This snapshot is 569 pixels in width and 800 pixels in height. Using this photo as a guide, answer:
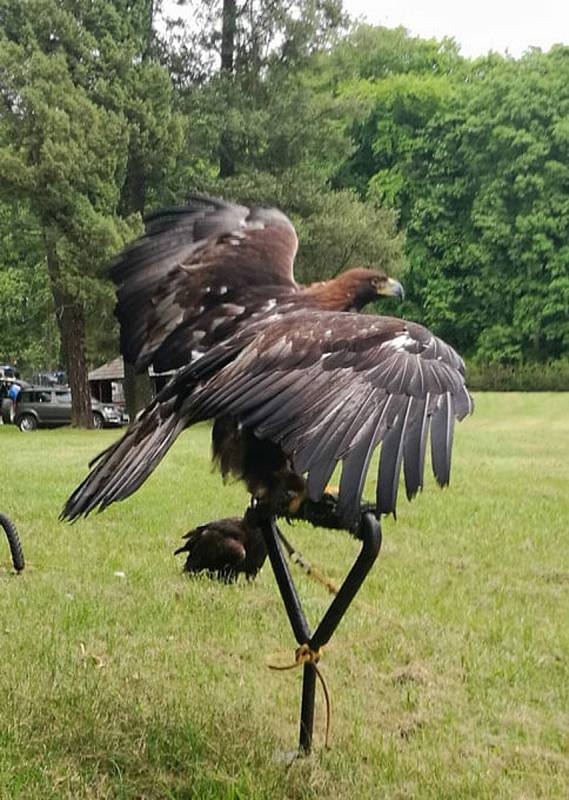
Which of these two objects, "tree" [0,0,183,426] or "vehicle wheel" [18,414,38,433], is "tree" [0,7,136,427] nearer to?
"tree" [0,0,183,426]

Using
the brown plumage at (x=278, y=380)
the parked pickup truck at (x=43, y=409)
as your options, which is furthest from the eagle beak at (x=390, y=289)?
the parked pickup truck at (x=43, y=409)

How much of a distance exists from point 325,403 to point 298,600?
865 millimetres

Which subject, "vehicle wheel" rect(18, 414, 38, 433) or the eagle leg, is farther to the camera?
"vehicle wheel" rect(18, 414, 38, 433)

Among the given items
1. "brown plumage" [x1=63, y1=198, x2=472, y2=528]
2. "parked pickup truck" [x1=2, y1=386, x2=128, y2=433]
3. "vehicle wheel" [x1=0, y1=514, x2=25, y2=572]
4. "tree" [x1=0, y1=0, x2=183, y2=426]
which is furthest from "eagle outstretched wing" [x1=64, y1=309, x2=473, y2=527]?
"parked pickup truck" [x1=2, y1=386, x2=128, y2=433]

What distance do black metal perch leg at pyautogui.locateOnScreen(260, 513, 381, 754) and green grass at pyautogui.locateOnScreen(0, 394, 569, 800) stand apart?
200mm

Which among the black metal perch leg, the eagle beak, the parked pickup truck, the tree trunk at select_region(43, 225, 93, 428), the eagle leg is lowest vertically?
the parked pickup truck

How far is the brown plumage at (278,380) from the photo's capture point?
1.98 metres

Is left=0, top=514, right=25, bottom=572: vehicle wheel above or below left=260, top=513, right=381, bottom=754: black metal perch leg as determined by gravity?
below

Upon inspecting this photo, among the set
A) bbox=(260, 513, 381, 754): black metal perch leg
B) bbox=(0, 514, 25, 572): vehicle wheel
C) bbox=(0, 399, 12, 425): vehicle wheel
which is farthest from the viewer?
bbox=(0, 399, 12, 425): vehicle wheel

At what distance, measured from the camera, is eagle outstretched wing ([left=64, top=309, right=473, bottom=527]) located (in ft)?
6.40

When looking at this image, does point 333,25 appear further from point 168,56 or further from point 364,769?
point 364,769

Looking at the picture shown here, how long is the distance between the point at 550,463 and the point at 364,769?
9.52 m

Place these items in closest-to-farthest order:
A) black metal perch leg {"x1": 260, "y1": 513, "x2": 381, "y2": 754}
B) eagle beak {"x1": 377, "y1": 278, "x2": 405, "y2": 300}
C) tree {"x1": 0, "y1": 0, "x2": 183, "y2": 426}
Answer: black metal perch leg {"x1": 260, "y1": 513, "x2": 381, "y2": 754} → eagle beak {"x1": 377, "y1": 278, "x2": 405, "y2": 300} → tree {"x1": 0, "y1": 0, "x2": 183, "y2": 426}

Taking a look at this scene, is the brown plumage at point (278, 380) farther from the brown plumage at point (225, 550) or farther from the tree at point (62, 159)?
the tree at point (62, 159)
